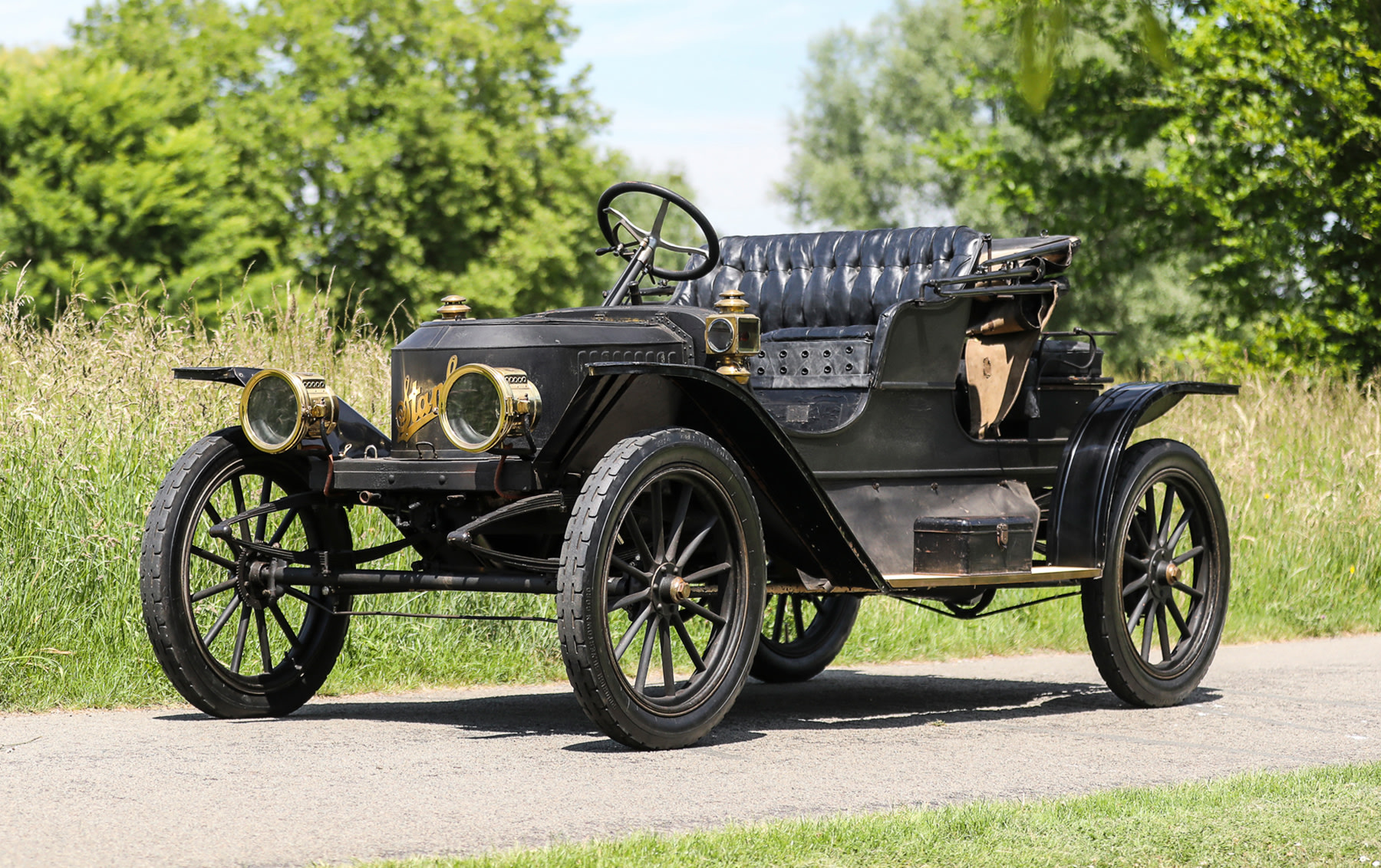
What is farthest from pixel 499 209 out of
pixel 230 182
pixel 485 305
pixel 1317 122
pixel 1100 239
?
pixel 1317 122

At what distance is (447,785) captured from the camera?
15.0 ft

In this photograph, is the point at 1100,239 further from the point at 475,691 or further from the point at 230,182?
the point at 230,182

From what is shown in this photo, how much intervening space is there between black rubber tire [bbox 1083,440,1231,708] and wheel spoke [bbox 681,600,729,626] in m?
1.81

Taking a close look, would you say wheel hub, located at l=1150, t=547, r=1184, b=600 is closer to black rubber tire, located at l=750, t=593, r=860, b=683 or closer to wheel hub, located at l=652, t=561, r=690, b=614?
black rubber tire, located at l=750, t=593, r=860, b=683

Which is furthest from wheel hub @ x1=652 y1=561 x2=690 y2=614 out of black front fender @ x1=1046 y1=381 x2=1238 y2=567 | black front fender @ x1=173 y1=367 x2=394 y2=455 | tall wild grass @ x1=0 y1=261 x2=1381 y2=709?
tall wild grass @ x1=0 y1=261 x2=1381 y2=709

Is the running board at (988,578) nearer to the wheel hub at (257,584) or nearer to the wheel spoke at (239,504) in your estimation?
the wheel hub at (257,584)

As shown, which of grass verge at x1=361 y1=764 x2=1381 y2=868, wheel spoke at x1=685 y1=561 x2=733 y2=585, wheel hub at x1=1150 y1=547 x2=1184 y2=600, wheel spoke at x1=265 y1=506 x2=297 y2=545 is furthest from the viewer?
wheel hub at x1=1150 y1=547 x2=1184 y2=600

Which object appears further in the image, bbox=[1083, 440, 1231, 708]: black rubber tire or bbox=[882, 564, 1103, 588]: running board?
bbox=[1083, 440, 1231, 708]: black rubber tire

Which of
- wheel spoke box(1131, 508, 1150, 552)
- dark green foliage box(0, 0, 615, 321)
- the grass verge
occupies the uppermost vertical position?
dark green foliage box(0, 0, 615, 321)

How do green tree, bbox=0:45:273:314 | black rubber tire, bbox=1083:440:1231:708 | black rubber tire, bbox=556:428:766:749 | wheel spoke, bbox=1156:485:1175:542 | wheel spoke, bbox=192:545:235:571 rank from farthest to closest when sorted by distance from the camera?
green tree, bbox=0:45:273:314, wheel spoke, bbox=1156:485:1175:542, black rubber tire, bbox=1083:440:1231:708, wheel spoke, bbox=192:545:235:571, black rubber tire, bbox=556:428:766:749

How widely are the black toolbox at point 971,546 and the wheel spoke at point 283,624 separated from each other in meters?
2.38

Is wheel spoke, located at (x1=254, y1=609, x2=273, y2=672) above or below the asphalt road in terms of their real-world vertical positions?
above

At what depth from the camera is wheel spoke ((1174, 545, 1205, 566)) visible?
7066mm

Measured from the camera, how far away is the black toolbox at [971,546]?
636 cm
